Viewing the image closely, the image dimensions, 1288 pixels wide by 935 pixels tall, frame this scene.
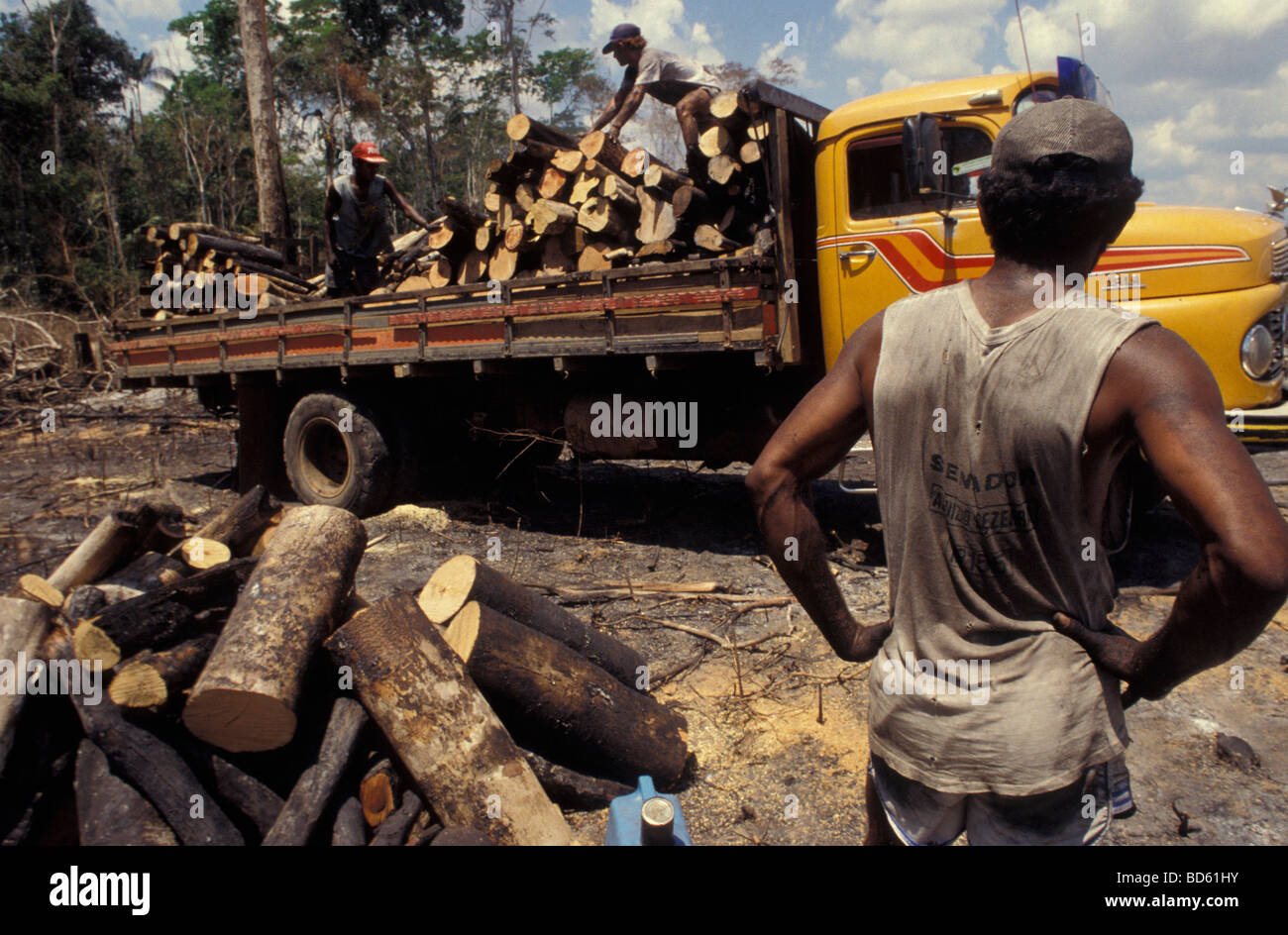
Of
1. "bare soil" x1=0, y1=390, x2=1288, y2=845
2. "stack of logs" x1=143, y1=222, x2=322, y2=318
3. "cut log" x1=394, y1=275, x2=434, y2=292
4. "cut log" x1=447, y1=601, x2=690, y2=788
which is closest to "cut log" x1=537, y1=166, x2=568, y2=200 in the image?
"cut log" x1=394, y1=275, x2=434, y2=292

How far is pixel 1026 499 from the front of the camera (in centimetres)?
131

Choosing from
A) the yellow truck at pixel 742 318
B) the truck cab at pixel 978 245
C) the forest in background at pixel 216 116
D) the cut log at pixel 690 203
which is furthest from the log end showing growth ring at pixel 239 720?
the forest in background at pixel 216 116

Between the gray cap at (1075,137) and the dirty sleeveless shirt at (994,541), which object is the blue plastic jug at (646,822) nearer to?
the dirty sleeveless shirt at (994,541)

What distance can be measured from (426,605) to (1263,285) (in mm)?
4551

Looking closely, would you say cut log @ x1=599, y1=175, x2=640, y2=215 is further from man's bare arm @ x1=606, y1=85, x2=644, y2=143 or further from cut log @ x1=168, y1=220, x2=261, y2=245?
cut log @ x1=168, y1=220, x2=261, y2=245

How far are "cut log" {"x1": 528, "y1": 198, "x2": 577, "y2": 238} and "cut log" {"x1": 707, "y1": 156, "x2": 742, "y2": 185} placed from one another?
1134 millimetres

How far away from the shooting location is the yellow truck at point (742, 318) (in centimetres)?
436

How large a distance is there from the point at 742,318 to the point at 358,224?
4054 mm

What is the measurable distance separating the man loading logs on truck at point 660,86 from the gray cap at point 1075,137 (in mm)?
4346

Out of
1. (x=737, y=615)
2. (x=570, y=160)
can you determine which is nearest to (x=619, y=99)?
(x=570, y=160)

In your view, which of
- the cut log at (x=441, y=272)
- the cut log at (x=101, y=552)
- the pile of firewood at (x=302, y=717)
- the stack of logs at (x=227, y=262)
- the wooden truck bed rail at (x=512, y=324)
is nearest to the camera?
the pile of firewood at (x=302, y=717)

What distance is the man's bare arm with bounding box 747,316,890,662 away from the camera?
1491mm
